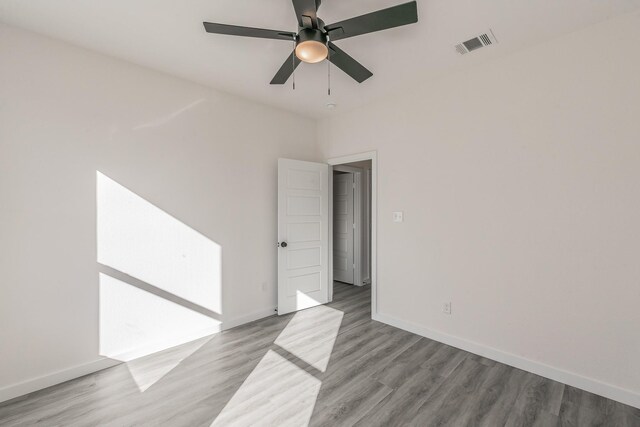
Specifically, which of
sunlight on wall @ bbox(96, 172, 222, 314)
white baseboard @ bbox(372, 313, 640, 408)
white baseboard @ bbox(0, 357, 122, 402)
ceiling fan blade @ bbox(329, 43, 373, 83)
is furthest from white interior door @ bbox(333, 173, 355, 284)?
white baseboard @ bbox(0, 357, 122, 402)

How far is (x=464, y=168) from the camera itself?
2.92 m

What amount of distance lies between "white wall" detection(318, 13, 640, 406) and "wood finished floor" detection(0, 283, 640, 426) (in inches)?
13.0

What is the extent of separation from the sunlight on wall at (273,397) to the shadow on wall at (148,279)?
82 cm

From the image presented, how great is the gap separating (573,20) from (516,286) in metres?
2.13

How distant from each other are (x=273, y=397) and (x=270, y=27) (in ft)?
9.20

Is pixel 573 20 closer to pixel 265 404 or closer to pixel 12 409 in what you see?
pixel 265 404

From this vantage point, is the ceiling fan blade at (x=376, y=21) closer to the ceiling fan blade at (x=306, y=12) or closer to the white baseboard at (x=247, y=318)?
the ceiling fan blade at (x=306, y=12)

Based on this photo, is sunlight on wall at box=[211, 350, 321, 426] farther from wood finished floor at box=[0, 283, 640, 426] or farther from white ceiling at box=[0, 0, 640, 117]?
white ceiling at box=[0, 0, 640, 117]

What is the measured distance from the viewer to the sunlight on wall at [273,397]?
6.35 feet

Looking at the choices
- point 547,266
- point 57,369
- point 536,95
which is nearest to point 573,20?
point 536,95

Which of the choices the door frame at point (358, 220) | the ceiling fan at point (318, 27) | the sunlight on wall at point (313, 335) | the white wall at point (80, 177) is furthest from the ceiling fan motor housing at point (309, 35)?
the door frame at point (358, 220)

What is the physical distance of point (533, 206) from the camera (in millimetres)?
2490

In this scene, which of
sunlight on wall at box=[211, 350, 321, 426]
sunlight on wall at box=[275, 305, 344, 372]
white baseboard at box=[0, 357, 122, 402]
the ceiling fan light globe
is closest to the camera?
the ceiling fan light globe

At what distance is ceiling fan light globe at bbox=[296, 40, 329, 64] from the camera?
1754 millimetres
